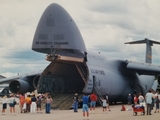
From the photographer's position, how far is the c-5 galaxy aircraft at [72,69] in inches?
1005

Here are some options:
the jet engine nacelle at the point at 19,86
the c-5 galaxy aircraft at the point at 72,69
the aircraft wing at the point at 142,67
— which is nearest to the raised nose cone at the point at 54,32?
the c-5 galaxy aircraft at the point at 72,69

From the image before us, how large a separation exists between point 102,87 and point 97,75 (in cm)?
126

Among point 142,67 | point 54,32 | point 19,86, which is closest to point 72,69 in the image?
point 19,86

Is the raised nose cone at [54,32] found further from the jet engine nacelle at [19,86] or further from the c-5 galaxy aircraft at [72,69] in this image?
the jet engine nacelle at [19,86]

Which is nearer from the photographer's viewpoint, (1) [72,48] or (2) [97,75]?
(1) [72,48]

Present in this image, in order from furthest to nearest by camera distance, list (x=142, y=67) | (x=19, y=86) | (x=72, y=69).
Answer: (x=142, y=67), (x=19, y=86), (x=72, y=69)

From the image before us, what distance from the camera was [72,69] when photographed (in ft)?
102

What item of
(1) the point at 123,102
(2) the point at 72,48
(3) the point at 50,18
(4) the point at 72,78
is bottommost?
(1) the point at 123,102

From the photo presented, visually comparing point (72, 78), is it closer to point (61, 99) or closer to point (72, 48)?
point (61, 99)

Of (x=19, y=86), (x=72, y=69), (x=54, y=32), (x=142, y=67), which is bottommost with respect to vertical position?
(x=19, y=86)

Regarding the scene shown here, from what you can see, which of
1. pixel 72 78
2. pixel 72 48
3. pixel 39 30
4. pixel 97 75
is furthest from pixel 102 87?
pixel 39 30

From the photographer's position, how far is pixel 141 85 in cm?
3684

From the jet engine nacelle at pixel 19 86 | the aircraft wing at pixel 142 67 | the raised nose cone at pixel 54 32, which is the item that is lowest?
the jet engine nacelle at pixel 19 86

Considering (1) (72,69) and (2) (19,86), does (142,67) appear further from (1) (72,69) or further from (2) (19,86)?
(2) (19,86)
